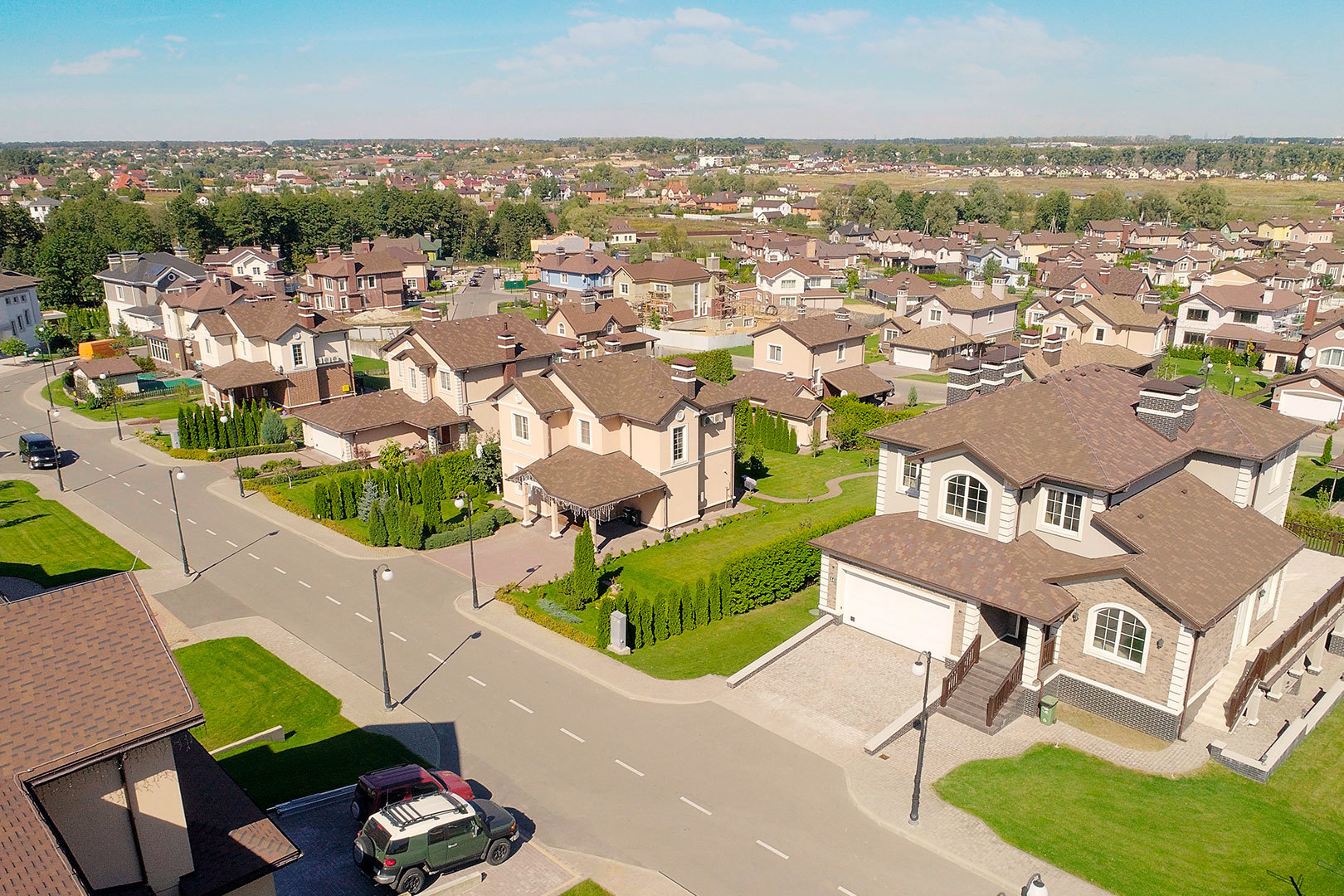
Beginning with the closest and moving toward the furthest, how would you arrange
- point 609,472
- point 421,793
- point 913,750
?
point 421,793
point 913,750
point 609,472

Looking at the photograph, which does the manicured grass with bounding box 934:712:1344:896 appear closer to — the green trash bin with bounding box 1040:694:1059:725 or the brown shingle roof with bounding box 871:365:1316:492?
the green trash bin with bounding box 1040:694:1059:725

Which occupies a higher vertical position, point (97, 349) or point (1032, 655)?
point (97, 349)

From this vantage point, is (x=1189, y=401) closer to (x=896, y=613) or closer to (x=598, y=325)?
(x=896, y=613)

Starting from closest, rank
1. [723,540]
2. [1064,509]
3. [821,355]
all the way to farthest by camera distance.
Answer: [1064,509], [723,540], [821,355]

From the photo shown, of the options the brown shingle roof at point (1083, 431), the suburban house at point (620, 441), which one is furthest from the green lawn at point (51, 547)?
the brown shingle roof at point (1083, 431)

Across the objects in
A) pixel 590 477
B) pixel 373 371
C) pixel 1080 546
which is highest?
pixel 1080 546

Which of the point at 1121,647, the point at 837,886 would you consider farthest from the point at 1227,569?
the point at 837,886

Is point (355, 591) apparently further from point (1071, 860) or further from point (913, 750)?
point (1071, 860)

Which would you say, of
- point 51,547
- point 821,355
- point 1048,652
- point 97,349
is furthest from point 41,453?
point 1048,652
